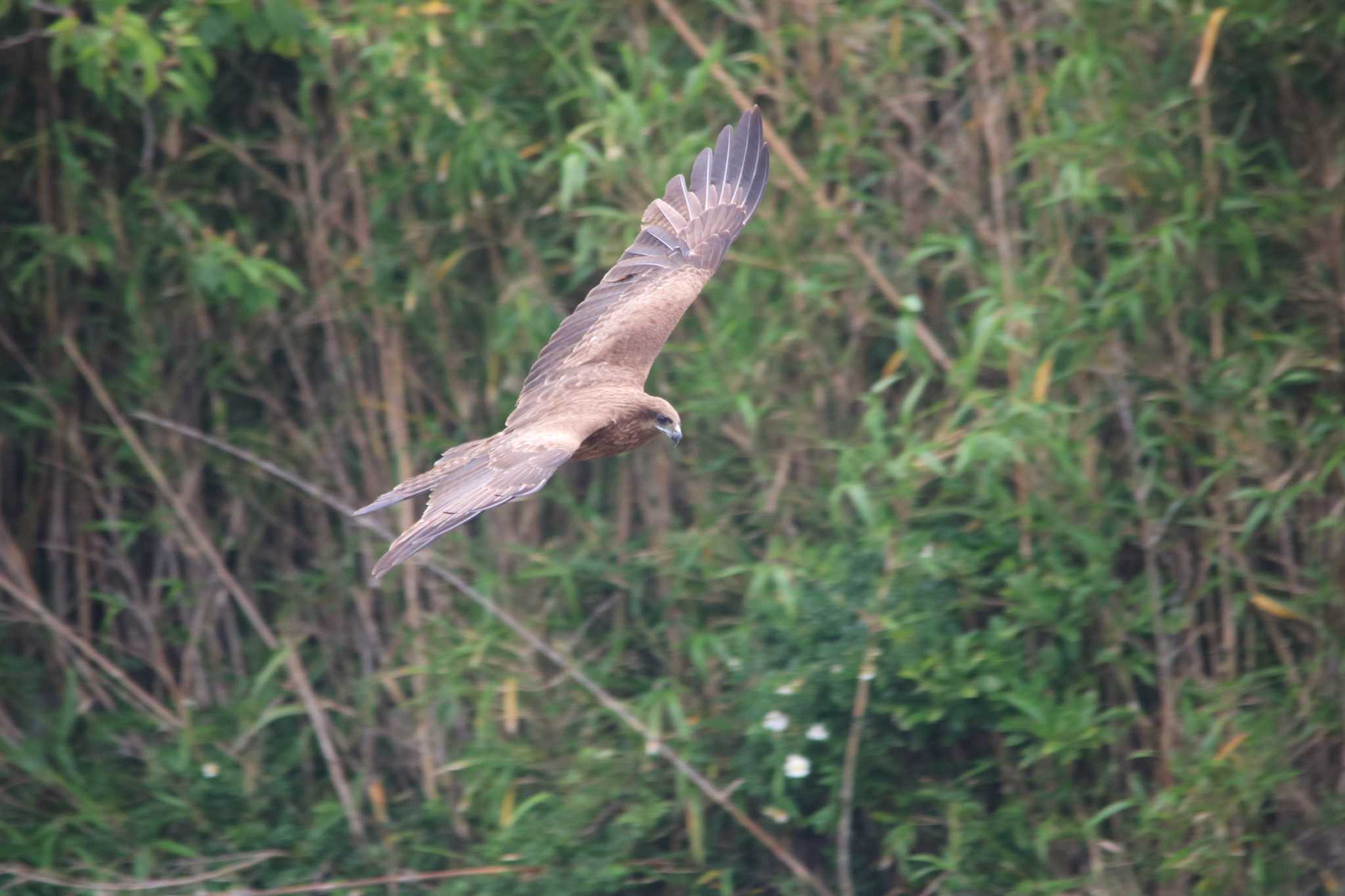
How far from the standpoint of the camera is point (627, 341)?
5.75 m

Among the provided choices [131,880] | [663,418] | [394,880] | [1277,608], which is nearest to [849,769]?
[663,418]

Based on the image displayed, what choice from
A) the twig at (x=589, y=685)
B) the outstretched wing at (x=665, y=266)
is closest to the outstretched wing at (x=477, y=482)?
the outstretched wing at (x=665, y=266)

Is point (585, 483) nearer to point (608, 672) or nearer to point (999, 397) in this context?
point (608, 672)

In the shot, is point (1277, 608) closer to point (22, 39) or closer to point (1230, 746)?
point (1230, 746)

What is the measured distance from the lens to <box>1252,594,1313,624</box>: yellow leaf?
5.64m

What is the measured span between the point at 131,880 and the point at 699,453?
9.14ft

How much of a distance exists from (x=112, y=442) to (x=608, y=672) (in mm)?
2297

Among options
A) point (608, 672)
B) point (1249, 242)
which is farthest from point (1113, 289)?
point (608, 672)

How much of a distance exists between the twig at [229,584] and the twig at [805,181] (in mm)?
2745

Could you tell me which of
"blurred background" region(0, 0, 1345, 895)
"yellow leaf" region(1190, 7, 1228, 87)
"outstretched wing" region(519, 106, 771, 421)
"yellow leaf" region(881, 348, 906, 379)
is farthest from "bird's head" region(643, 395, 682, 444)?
"yellow leaf" region(1190, 7, 1228, 87)

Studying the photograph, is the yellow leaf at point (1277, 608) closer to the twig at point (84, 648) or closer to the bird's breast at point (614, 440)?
the bird's breast at point (614, 440)

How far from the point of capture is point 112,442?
6.75 m

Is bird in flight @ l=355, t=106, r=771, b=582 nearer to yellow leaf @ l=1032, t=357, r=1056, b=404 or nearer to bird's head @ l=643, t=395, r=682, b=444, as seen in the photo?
bird's head @ l=643, t=395, r=682, b=444

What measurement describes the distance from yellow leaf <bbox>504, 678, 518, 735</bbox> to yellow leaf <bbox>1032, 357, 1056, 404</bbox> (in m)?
2.24
